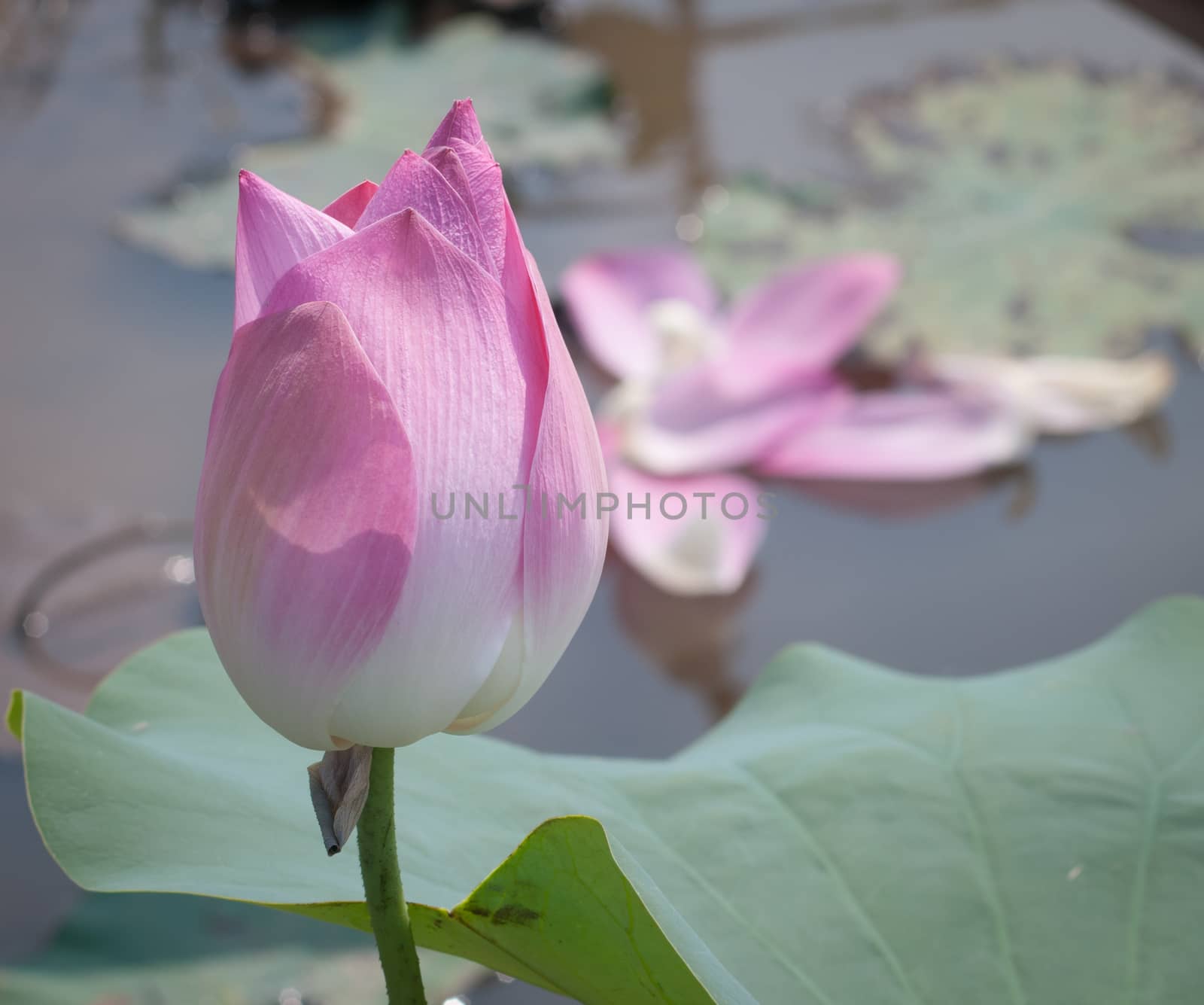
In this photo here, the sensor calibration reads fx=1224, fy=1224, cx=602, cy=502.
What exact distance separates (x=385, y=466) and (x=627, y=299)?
0.88 meters

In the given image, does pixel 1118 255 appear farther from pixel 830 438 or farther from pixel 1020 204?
pixel 830 438

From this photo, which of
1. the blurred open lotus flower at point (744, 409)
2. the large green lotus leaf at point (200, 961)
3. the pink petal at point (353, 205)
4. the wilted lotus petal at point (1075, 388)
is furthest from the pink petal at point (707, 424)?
the pink petal at point (353, 205)

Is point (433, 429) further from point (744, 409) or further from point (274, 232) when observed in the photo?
point (744, 409)

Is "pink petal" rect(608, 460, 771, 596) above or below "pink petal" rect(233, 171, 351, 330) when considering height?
below

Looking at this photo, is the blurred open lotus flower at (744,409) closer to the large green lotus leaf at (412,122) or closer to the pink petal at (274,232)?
the large green lotus leaf at (412,122)

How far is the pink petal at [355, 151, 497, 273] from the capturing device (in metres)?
0.24

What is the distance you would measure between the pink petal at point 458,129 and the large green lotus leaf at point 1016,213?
2.84 feet

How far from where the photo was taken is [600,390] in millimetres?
1064

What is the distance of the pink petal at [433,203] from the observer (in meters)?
0.24

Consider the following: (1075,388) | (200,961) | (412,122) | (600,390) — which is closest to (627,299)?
(600,390)

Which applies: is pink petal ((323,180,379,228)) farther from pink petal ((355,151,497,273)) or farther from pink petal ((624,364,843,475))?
pink petal ((624,364,843,475))

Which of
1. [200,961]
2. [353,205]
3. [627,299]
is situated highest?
[353,205]

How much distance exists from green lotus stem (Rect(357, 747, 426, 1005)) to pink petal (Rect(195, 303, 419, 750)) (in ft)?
0.09

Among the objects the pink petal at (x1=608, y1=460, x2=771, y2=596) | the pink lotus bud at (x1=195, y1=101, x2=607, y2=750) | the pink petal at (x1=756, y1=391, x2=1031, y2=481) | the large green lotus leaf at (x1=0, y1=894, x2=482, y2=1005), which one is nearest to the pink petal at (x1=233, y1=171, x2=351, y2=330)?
the pink lotus bud at (x1=195, y1=101, x2=607, y2=750)
